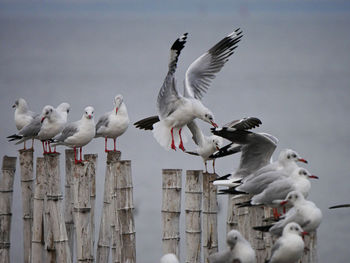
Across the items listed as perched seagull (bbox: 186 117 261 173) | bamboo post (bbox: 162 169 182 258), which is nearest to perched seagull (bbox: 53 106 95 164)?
perched seagull (bbox: 186 117 261 173)

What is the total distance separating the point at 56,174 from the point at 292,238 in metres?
2.66

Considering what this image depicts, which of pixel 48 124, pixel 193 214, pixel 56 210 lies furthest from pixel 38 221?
pixel 193 214

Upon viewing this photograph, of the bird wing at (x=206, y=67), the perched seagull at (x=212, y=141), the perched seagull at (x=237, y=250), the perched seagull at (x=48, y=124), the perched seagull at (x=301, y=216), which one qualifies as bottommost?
the perched seagull at (x=237, y=250)

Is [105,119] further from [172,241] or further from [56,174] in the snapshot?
[172,241]

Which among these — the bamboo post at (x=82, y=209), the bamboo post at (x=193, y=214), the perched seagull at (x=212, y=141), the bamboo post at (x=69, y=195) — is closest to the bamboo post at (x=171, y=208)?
the bamboo post at (x=193, y=214)

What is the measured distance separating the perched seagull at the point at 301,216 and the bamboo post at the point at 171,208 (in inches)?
53.4

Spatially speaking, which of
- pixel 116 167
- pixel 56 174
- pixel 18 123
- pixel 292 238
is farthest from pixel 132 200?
pixel 18 123

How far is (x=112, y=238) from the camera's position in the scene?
23.3 feet

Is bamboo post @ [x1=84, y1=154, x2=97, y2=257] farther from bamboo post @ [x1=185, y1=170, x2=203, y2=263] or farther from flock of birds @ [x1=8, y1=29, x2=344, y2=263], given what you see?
bamboo post @ [x1=185, y1=170, x2=203, y2=263]

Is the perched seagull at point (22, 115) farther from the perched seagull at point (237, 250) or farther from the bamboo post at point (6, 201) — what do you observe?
the perched seagull at point (237, 250)

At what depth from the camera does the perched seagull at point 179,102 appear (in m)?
7.36

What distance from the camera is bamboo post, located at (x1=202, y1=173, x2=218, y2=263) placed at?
6.12 meters

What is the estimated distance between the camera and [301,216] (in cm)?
470

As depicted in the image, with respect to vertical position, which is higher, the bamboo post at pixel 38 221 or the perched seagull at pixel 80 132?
the perched seagull at pixel 80 132
